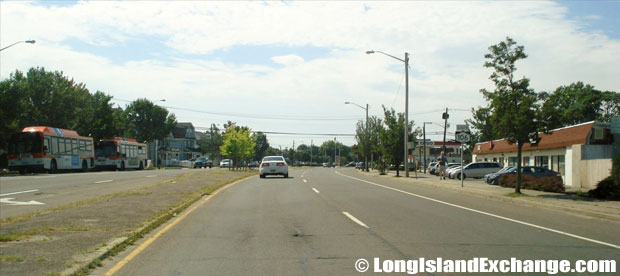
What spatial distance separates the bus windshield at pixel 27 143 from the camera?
125 feet

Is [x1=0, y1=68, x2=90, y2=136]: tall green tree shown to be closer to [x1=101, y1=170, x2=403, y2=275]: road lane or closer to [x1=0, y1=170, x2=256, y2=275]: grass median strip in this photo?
[x1=0, y1=170, x2=256, y2=275]: grass median strip

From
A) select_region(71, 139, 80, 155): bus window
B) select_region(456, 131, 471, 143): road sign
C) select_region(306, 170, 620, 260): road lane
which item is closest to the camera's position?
select_region(306, 170, 620, 260): road lane

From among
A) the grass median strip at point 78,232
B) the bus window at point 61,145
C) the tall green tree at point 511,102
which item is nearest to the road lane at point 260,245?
the grass median strip at point 78,232

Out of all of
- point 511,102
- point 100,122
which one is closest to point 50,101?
point 100,122

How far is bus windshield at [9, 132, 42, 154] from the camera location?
125ft

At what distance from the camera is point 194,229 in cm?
1064

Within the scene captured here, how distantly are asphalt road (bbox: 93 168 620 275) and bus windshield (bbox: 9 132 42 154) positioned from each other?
28.9 m

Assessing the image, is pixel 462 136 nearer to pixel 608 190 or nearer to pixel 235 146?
pixel 608 190

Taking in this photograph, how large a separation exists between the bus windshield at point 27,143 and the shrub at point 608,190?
119 ft

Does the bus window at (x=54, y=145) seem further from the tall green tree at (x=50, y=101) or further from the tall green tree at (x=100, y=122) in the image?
the tall green tree at (x=100, y=122)

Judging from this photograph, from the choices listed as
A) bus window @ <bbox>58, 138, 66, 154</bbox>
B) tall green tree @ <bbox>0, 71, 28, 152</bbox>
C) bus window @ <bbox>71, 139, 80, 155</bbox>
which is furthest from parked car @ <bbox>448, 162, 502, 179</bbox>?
tall green tree @ <bbox>0, 71, 28, 152</bbox>

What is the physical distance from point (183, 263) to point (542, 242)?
6314 mm

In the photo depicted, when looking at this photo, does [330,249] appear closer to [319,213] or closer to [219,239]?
[219,239]

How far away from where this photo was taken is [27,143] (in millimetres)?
38094
